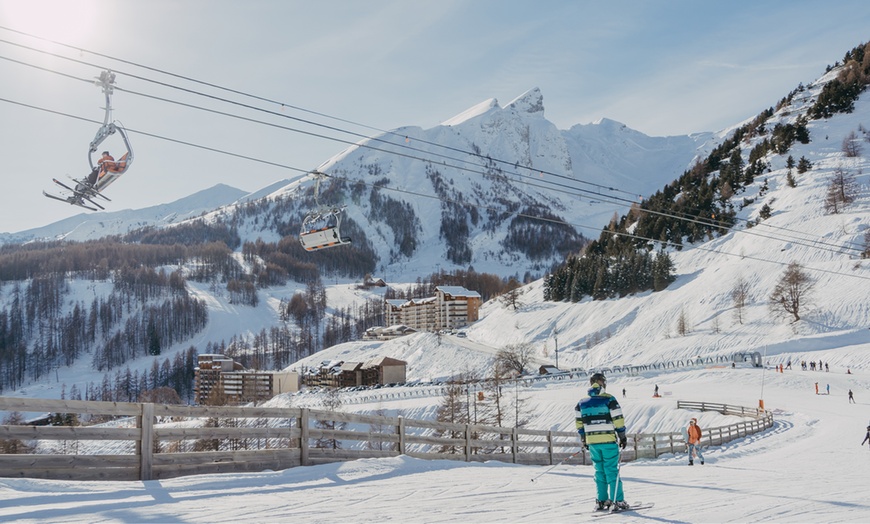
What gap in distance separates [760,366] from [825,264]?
74.8 feet

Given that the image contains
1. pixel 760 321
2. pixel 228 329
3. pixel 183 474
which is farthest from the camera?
pixel 228 329

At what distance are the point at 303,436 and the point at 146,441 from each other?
303 cm

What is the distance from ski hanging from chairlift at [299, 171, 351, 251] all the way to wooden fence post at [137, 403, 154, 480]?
36.8ft

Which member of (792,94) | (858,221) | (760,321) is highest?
(792,94)

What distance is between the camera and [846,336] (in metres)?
60.8

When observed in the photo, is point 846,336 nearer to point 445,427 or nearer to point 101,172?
point 445,427

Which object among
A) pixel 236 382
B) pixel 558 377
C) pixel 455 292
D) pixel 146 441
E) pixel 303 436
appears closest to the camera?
pixel 146 441

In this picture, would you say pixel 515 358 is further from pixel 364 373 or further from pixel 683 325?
pixel 364 373

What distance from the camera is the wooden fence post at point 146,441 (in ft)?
32.7

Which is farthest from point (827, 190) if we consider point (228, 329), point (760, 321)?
point (228, 329)

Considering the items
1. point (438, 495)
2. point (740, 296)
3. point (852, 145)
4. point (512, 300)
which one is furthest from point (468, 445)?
point (852, 145)

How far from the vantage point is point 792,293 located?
65562mm

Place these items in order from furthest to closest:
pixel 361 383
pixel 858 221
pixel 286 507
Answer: pixel 361 383 < pixel 858 221 < pixel 286 507

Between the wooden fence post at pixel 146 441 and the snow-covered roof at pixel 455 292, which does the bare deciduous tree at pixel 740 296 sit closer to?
the wooden fence post at pixel 146 441
